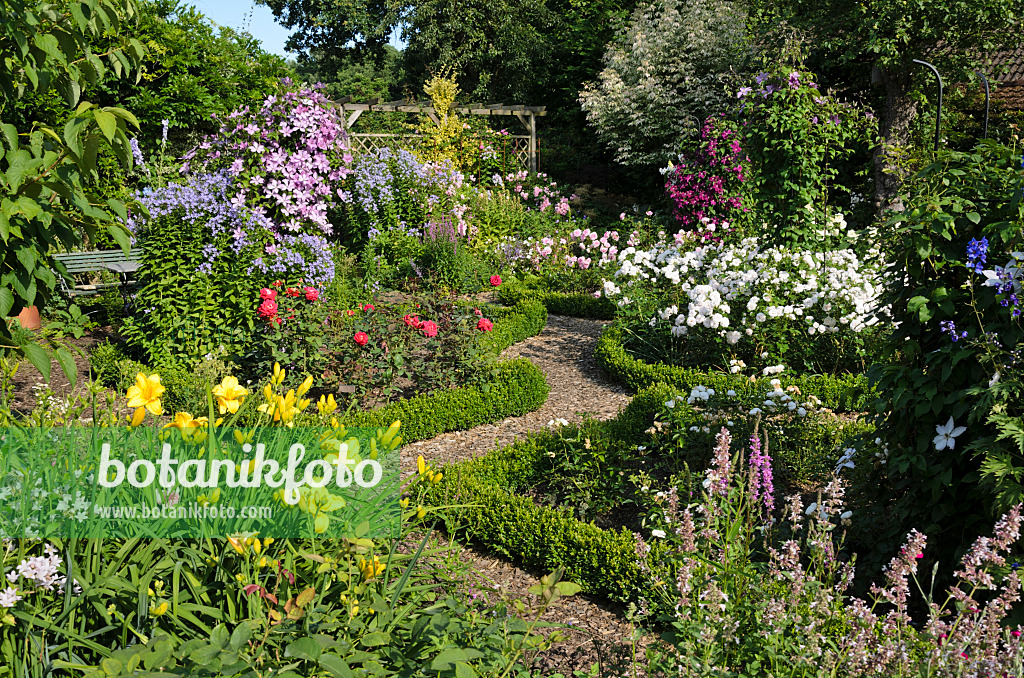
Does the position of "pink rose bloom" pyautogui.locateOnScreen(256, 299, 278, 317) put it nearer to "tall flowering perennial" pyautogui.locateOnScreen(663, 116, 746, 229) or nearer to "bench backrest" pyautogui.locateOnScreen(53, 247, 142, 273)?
"bench backrest" pyautogui.locateOnScreen(53, 247, 142, 273)

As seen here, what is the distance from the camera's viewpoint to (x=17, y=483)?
2.18 metres

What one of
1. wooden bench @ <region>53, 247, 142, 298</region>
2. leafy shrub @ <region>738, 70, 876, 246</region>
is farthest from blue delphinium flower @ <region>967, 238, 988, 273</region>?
wooden bench @ <region>53, 247, 142, 298</region>

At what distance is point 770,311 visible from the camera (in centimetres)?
521

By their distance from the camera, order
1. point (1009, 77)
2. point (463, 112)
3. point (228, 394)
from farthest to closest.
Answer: point (463, 112), point (1009, 77), point (228, 394)

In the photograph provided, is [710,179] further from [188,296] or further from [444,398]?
[188,296]

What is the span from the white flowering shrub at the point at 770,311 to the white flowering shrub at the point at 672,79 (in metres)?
8.00

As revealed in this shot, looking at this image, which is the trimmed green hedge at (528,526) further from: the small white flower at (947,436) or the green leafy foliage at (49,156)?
the green leafy foliage at (49,156)

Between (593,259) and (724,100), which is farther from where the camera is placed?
(724,100)

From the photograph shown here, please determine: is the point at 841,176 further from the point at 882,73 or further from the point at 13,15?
the point at 13,15

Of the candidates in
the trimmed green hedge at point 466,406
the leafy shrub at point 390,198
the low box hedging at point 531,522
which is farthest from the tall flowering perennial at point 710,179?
the low box hedging at point 531,522

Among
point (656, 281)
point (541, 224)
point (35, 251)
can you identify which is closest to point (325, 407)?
point (35, 251)

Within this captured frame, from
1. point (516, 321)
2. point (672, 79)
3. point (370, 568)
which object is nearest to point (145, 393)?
point (370, 568)

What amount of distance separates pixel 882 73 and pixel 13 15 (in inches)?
484

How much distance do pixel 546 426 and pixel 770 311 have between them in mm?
1856
